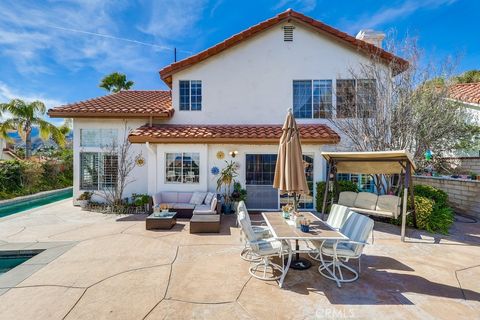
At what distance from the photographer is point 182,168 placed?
13.4 m

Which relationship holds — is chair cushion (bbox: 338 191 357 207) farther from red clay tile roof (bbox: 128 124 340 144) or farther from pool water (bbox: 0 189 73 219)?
pool water (bbox: 0 189 73 219)

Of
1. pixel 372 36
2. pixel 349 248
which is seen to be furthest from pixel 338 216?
pixel 372 36

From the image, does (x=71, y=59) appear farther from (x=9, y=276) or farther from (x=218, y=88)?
(x=9, y=276)

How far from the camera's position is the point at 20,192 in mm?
18078

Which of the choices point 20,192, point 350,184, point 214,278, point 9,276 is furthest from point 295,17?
point 20,192

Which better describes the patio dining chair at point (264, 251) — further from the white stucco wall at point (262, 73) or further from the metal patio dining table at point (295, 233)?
the white stucco wall at point (262, 73)

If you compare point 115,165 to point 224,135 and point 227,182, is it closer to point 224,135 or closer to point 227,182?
point 227,182

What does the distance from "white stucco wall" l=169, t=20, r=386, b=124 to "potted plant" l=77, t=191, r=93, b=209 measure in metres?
6.59

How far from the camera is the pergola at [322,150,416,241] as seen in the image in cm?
873

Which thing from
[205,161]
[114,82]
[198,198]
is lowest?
[198,198]

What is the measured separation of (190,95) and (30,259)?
10845 millimetres

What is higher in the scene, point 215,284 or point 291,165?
point 291,165

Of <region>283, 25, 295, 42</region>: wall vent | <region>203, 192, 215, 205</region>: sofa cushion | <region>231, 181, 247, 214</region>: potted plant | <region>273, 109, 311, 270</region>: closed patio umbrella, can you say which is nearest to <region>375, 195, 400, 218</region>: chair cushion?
<region>273, 109, 311, 270</region>: closed patio umbrella

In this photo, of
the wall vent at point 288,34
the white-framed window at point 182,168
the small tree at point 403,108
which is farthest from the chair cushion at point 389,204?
the wall vent at point 288,34
